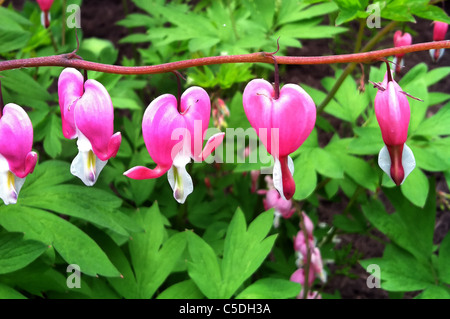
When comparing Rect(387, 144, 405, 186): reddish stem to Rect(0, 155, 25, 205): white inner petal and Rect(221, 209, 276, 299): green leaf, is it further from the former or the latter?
Rect(0, 155, 25, 205): white inner petal

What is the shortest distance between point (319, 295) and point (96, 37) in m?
2.39

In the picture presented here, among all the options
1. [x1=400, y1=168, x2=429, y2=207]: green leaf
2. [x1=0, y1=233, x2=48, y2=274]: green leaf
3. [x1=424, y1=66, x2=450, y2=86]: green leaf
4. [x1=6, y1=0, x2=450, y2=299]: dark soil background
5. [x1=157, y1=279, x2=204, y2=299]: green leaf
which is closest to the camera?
[x1=0, y1=233, x2=48, y2=274]: green leaf

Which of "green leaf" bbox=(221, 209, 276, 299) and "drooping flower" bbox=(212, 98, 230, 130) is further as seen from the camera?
"drooping flower" bbox=(212, 98, 230, 130)

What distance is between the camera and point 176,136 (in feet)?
2.92

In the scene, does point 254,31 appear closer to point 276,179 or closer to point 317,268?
point 317,268

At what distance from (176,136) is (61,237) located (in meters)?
→ 0.55

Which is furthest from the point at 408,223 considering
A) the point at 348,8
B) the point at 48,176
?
the point at 48,176

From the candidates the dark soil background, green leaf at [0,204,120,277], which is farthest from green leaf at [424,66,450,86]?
green leaf at [0,204,120,277]

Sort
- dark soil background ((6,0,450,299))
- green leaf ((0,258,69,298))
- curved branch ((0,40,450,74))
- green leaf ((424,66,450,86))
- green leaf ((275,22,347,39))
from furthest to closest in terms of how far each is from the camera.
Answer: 1. dark soil background ((6,0,450,299))
2. green leaf ((424,66,450,86))
3. green leaf ((275,22,347,39))
4. green leaf ((0,258,69,298))
5. curved branch ((0,40,450,74))

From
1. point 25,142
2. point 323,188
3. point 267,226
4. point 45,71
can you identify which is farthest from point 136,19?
point 25,142

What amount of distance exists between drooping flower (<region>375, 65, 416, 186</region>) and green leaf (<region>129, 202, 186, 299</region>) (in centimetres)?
72

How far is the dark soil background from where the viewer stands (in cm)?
236

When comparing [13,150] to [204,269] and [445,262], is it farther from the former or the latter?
[445,262]
